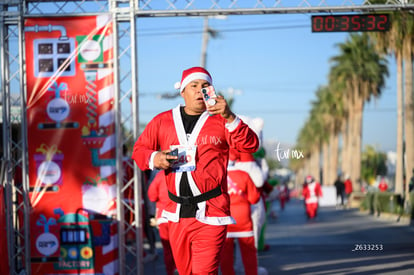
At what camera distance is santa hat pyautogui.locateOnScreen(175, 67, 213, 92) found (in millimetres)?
6238

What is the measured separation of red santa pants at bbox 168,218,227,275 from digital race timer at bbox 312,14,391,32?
15.9 ft

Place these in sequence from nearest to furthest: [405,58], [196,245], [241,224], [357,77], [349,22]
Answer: [196,245], [241,224], [349,22], [405,58], [357,77]

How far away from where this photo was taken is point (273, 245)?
16.6 metres

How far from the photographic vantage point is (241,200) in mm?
9188

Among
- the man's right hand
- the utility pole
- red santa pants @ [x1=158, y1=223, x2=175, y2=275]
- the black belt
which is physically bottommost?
red santa pants @ [x1=158, y1=223, x2=175, y2=275]

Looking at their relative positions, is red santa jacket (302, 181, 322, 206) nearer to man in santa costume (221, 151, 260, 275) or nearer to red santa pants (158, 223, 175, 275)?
red santa pants (158, 223, 175, 275)

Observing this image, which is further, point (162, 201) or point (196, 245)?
point (162, 201)

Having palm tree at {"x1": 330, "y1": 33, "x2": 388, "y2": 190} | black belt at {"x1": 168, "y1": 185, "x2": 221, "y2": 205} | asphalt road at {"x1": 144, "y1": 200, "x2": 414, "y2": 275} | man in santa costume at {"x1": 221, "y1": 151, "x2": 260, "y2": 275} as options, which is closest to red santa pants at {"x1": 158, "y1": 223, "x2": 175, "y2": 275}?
man in santa costume at {"x1": 221, "y1": 151, "x2": 260, "y2": 275}

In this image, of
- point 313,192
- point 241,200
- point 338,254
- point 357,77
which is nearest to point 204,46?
point 313,192

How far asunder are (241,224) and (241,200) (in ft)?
1.16

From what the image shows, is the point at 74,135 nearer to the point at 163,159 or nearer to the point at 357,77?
the point at 163,159

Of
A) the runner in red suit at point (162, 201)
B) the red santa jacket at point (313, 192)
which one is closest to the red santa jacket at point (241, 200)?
the runner in red suit at point (162, 201)

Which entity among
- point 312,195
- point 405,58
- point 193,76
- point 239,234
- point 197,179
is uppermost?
point 405,58

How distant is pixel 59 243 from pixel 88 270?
53 centimetres
